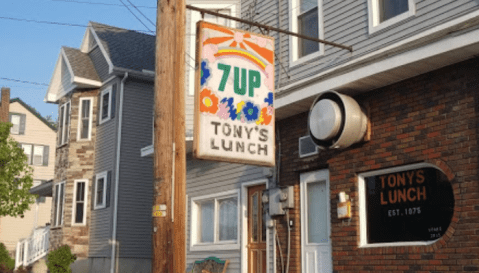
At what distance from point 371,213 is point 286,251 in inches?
88.8

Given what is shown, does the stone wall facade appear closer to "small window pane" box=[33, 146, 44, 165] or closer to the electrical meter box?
the electrical meter box

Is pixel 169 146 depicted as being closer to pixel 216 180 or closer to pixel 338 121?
pixel 338 121

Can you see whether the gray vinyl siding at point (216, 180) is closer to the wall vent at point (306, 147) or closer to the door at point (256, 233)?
the door at point (256, 233)

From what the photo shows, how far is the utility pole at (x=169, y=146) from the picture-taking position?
21.0ft

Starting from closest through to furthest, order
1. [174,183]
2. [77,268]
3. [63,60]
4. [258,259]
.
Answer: [174,183], [258,259], [77,268], [63,60]

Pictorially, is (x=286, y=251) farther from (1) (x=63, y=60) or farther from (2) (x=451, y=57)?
(1) (x=63, y=60)

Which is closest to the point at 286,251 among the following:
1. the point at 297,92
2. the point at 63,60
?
the point at 297,92

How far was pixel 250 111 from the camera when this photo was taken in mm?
7551

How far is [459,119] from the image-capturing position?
8.55 meters

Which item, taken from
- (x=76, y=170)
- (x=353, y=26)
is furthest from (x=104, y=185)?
(x=353, y=26)

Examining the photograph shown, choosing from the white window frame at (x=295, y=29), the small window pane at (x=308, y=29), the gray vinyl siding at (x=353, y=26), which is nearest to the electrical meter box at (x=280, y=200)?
the gray vinyl siding at (x=353, y=26)

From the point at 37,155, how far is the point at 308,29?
102ft

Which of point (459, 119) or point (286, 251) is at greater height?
point (459, 119)

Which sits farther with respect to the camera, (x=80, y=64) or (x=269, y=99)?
(x=80, y=64)
